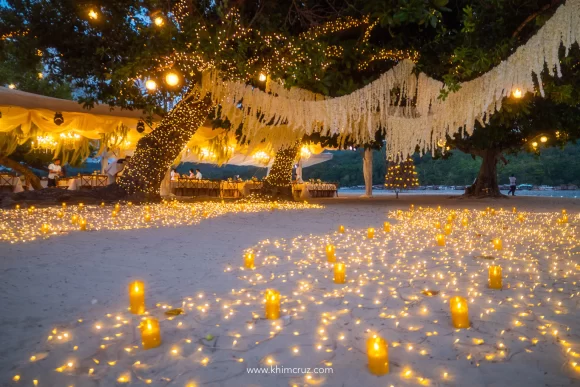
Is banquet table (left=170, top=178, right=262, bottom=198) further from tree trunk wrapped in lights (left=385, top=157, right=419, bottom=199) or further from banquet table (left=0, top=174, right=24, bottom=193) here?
tree trunk wrapped in lights (left=385, top=157, right=419, bottom=199)

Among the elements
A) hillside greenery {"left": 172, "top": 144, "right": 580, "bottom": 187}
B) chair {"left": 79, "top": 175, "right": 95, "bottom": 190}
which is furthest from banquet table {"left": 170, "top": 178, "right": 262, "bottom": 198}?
A: hillside greenery {"left": 172, "top": 144, "right": 580, "bottom": 187}

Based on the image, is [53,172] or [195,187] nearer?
[53,172]

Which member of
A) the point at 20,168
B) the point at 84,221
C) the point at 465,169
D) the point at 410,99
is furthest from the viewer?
the point at 465,169

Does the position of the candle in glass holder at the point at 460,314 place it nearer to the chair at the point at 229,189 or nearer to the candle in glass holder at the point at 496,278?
the candle in glass holder at the point at 496,278

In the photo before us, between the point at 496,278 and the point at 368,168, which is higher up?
the point at 368,168

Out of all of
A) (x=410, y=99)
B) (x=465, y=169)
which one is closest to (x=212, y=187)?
(x=410, y=99)

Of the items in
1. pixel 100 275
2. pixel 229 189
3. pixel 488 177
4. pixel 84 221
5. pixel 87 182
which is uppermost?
pixel 488 177

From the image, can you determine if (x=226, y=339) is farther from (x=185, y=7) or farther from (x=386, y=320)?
(x=185, y=7)

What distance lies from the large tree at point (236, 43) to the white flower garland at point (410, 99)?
0.28 m

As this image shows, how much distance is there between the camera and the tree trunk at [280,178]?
907 centimetres

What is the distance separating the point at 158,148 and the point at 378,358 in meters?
7.07

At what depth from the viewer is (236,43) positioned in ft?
19.9

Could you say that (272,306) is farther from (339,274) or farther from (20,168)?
(20,168)

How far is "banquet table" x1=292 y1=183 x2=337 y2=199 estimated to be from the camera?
13.7 meters
